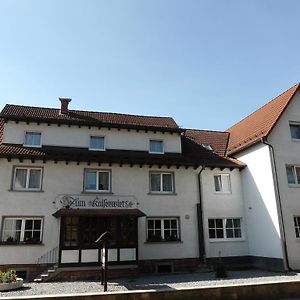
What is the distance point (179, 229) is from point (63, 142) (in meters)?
8.33

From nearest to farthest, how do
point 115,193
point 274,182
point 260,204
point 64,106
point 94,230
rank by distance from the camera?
1. point 94,230
2. point 274,182
3. point 115,193
4. point 260,204
5. point 64,106

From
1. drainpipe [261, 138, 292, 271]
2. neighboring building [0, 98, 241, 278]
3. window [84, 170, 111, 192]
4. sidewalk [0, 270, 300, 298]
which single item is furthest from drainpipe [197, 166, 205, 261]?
window [84, 170, 111, 192]

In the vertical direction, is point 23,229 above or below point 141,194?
below

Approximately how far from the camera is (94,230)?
16938mm

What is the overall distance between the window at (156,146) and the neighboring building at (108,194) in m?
0.09

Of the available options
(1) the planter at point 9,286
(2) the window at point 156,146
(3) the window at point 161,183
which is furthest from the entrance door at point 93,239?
(2) the window at point 156,146

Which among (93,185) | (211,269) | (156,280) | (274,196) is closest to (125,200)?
(93,185)

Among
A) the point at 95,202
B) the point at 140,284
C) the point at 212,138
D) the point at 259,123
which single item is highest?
the point at 212,138

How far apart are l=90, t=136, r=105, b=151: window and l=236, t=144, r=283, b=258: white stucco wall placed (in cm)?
A: 890

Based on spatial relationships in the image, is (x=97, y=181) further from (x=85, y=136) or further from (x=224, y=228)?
(x=224, y=228)

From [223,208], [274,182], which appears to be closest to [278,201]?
[274,182]

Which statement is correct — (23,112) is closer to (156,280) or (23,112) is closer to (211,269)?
(156,280)

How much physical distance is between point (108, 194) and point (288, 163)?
33.7 ft

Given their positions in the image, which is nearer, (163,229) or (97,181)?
(97,181)
